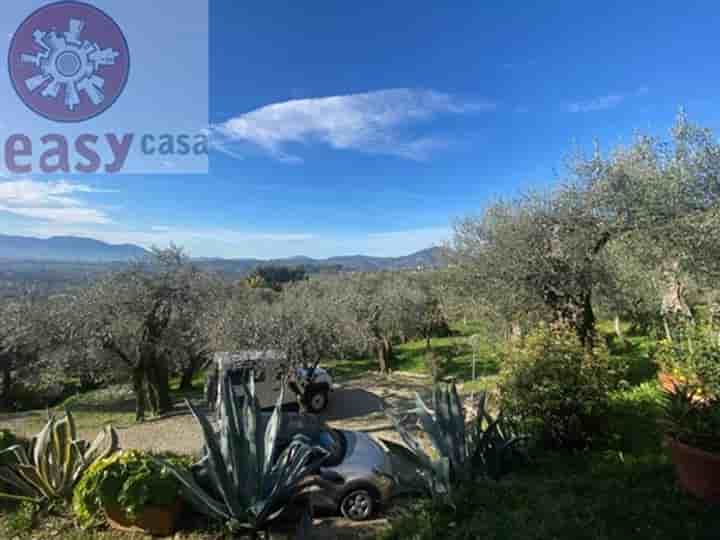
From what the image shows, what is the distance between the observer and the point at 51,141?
555cm

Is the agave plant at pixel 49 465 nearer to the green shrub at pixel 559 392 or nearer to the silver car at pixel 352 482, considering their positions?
the silver car at pixel 352 482

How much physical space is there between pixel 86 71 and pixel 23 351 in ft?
46.6

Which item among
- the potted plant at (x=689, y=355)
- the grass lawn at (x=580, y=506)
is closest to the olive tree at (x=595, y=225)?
the potted plant at (x=689, y=355)

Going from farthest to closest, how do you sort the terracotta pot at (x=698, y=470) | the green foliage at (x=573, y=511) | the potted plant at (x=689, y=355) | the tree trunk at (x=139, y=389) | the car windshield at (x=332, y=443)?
the tree trunk at (x=139, y=389) < the car windshield at (x=332, y=443) < the potted plant at (x=689, y=355) < the terracotta pot at (x=698, y=470) < the green foliage at (x=573, y=511)

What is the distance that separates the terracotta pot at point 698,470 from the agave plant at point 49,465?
19.3 ft

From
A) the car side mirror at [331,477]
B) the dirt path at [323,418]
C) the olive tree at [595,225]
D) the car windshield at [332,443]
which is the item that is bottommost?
the dirt path at [323,418]

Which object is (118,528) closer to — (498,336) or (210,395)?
(210,395)

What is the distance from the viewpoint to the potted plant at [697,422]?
3.12 meters

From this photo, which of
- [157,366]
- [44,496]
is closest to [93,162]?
[44,496]

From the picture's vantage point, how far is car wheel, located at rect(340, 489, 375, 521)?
4.76 m

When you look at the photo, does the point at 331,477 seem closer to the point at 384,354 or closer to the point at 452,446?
the point at 452,446

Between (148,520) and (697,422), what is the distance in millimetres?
5285

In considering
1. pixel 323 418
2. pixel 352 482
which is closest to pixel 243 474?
pixel 352 482

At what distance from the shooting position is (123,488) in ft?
11.5
